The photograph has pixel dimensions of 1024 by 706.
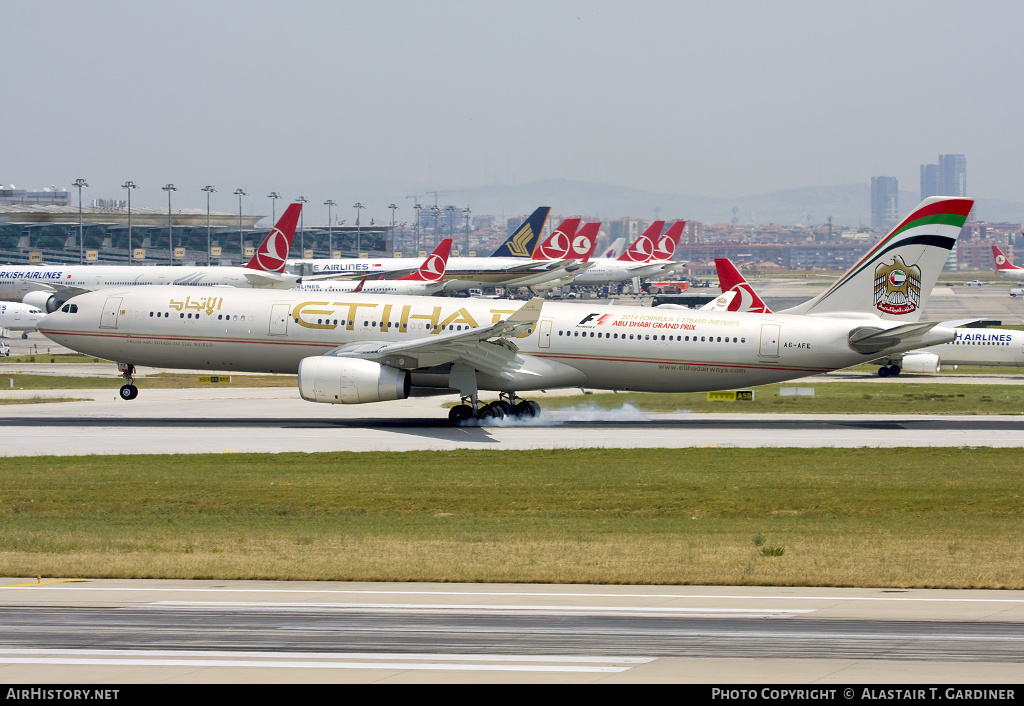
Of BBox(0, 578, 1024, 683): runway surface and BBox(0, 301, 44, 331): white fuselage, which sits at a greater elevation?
BBox(0, 578, 1024, 683): runway surface

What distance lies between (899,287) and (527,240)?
100124 mm

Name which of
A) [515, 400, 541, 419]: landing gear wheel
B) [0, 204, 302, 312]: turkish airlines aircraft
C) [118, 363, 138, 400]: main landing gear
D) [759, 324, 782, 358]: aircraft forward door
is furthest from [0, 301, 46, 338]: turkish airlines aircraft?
[759, 324, 782, 358]: aircraft forward door

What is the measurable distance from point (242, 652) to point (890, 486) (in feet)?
63.1

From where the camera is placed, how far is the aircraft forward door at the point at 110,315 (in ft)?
138

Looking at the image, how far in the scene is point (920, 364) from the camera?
69.1m

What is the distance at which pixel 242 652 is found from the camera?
12312 mm

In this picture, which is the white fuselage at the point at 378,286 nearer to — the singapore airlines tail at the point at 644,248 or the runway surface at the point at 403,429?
the runway surface at the point at 403,429

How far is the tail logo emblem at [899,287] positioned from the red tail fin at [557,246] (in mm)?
94914

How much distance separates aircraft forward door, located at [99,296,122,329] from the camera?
138 feet

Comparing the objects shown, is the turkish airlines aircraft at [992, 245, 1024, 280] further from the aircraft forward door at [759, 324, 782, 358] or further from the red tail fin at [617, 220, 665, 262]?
the aircraft forward door at [759, 324, 782, 358]

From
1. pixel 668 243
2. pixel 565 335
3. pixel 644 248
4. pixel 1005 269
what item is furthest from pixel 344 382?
pixel 1005 269

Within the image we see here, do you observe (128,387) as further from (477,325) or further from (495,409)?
(495,409)

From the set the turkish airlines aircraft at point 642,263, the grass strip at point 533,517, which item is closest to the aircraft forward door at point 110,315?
the grass strip at point 533,517

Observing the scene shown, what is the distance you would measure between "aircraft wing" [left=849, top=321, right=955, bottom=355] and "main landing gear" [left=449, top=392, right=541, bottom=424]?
1206 centimetres
